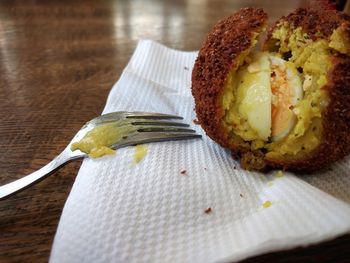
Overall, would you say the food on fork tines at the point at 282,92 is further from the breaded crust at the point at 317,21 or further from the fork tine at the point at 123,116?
the fork tine at the point at 123,116

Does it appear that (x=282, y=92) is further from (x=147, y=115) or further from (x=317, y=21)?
(x=147, y=115)

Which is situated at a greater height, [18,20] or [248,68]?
[248,68]

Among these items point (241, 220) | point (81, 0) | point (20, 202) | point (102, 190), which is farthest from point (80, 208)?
point (81, 0)

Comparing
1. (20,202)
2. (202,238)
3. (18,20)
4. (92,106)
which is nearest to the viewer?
(202,238)

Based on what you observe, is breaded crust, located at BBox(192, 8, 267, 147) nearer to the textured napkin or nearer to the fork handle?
the textured napkin

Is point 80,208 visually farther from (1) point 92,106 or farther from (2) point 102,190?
(1) point 92,106

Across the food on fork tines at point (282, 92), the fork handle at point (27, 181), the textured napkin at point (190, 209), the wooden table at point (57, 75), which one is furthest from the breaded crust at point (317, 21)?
the fork handle at point (27, 181)

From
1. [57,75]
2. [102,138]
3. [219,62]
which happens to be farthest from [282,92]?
[57,75]
